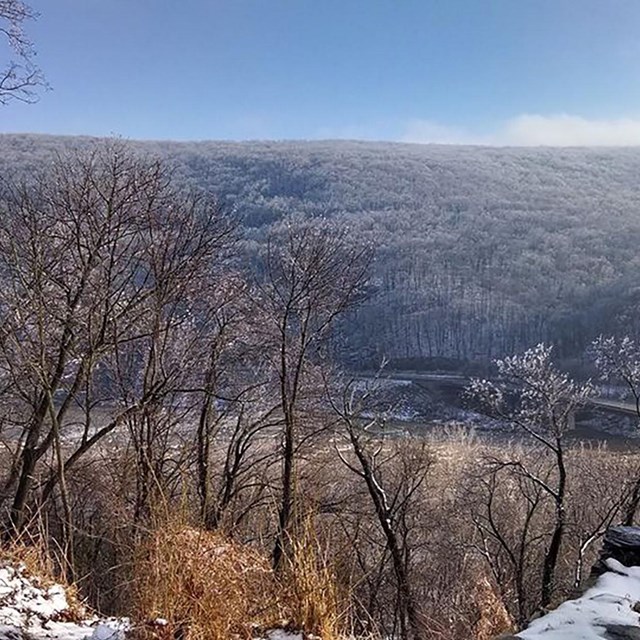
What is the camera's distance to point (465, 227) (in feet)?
289

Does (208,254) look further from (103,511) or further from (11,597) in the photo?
(11,597)

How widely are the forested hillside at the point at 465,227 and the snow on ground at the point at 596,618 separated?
31.4m

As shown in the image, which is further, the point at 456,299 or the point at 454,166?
the point at 454,166

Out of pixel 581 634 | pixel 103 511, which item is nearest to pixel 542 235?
pixel 103 511

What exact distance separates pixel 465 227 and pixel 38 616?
8860 centimetres

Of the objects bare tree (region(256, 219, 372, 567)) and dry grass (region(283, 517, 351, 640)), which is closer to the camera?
dry grass (region(283, 517, 351, 640))

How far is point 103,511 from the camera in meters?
10.9

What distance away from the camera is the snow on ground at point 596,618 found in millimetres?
2904

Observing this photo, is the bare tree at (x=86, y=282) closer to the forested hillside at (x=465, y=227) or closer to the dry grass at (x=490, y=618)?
the dry grass at (x=490, y=618)

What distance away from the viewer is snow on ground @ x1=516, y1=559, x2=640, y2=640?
290 centimetres

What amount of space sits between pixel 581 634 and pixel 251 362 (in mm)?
9318

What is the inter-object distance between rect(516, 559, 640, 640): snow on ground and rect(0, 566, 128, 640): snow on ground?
191 cm

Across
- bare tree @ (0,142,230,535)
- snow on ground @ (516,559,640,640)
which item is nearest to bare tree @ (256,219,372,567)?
bare tree @ (0,142,230,535)

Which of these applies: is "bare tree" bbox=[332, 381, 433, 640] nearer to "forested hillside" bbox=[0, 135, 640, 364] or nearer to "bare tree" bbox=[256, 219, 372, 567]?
"bare tree" bbox=[256, 219, 372, 567]
